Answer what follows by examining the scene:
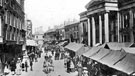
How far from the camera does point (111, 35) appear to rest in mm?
42906

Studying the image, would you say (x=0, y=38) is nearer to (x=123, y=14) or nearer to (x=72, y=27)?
(x=123, y=14)

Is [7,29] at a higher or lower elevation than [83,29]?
lower

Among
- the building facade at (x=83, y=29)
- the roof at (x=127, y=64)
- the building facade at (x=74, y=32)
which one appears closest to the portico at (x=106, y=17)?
the building facade at (x=83, y=29)

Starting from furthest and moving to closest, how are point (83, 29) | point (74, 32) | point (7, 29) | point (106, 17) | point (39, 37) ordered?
1. point (39, 37)
2. point (74, 32)
3. point (83, 29)
4. point (106, 17)
5. point (7, 29)

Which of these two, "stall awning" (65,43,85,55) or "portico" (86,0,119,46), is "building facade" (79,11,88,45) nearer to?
"portico" (86,0,119,46)

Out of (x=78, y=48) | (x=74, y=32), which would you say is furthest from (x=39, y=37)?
(x=78, y=48)

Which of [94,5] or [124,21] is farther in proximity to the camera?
[94,5]

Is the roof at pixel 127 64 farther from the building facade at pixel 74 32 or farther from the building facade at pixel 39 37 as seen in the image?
the building facade at pixel 39 37

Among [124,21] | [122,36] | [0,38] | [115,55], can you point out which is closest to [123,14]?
[124,21]

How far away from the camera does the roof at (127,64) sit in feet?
42.4

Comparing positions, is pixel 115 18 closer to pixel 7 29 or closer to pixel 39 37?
pixel 7 29

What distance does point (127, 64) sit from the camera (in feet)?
45.6

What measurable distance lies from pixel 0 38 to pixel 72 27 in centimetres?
5694

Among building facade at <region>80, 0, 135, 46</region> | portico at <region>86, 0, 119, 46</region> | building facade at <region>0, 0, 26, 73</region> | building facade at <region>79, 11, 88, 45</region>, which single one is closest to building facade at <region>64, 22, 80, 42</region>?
building facade at <region>79, 11, 88, 45</region>
